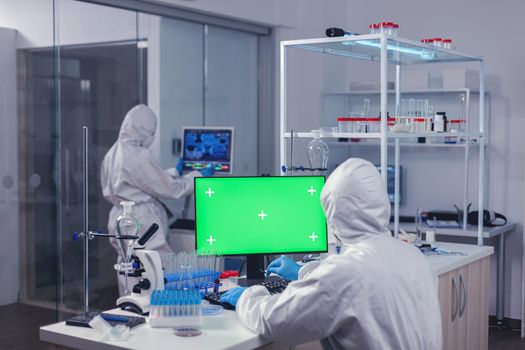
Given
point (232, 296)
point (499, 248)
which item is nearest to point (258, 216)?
point (232, 296)

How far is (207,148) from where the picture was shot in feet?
18.4

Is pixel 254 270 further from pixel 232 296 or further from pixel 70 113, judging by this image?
pixel 70 113

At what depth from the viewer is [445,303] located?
371 cm

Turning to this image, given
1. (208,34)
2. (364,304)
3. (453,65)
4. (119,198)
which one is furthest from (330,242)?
(453,65)

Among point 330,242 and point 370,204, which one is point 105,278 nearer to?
point 330,242

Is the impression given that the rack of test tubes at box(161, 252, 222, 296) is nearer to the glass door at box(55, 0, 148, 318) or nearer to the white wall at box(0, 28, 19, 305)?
the white wall at box(0, 28, 19, 305)

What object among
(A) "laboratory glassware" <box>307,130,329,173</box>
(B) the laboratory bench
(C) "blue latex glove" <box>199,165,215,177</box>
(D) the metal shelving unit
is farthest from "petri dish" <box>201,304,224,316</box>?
(C) "blue latex glove" <box>199,165,215,177</box>

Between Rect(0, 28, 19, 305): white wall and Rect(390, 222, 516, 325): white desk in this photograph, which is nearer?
Rect(0, 28, 19, 305): white wall

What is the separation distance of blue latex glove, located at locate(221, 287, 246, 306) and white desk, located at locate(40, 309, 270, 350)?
0.52 feet

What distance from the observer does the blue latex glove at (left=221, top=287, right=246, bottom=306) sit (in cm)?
288

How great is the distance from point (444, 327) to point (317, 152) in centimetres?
107

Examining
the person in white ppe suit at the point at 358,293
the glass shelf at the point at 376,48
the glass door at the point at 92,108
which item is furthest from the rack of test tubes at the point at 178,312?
the glass door at the point at 92,108

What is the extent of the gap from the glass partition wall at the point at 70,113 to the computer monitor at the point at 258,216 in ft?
6.11

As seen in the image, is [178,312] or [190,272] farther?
[190,272]
